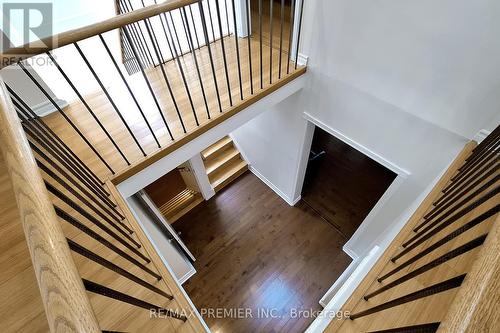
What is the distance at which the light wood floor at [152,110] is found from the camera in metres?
1.95

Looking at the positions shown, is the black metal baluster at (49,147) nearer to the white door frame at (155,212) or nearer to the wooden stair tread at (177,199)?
the white door frame at (155,212)

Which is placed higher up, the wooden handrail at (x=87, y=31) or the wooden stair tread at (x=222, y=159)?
the wooden stair tread at (x=222, y=159)

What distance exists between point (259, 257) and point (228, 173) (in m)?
1.47

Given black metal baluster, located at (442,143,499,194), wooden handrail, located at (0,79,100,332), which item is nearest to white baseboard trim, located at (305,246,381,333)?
black metal baluster, located at (442,143,499,194)

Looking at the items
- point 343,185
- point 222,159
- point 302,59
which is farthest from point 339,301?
point 222,159

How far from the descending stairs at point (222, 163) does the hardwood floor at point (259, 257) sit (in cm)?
21

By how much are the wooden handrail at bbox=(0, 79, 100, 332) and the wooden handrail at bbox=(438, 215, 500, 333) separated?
69 cm

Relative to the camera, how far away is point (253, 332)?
2906mm

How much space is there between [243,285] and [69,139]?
2550mm

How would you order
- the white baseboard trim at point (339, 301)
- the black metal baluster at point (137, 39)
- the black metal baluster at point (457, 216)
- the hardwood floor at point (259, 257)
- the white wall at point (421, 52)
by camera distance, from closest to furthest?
the black metal baluster at point (457, 216) < the white wall at point (421, 52) < the white baseboard trim at point (339, 301) < the black metal baluster at point (137, 39) < the hardwood floor at point (259, 257)

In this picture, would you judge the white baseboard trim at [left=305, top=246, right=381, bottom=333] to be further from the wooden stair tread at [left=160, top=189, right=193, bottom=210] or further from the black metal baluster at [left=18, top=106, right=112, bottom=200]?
the wooden stair tread at [left=160, top=189, right=193, bottom=210]

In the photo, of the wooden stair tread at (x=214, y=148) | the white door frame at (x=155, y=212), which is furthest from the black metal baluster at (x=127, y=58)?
the white door frame at (x=155, y=212)

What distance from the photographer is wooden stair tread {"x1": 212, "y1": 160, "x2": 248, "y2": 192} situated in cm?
413

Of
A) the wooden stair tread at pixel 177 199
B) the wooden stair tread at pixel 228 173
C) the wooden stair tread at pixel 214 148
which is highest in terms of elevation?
the wooden stair tread at pixel 214 148
